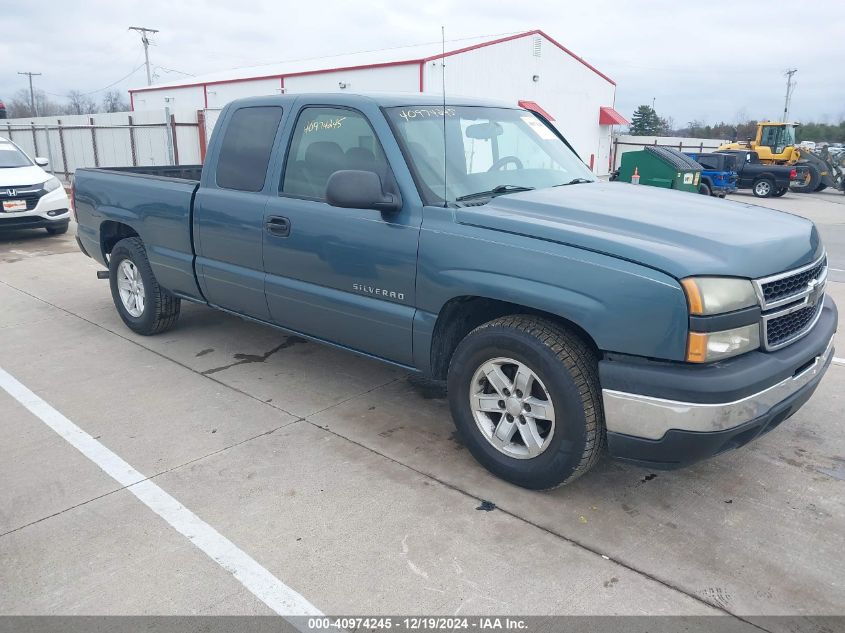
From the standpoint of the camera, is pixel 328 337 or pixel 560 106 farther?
pixel 560 106

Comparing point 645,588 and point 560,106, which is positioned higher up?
point 560,106

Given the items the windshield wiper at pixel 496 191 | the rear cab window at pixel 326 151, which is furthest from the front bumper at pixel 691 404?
the rear cab window at pixel 326 151

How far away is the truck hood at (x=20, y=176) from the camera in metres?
10.2

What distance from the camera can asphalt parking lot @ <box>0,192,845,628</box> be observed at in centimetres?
267

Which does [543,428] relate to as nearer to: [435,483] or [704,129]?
[435,483]

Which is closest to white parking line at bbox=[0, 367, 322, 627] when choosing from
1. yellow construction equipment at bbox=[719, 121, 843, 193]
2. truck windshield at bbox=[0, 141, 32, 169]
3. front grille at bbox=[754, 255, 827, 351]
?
front grille at bbox=[754, 255, 827, 351]

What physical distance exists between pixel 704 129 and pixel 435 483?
81.1 m

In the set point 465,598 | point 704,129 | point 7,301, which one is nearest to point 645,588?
point 465,598

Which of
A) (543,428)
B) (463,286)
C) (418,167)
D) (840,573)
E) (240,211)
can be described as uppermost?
(418,167)

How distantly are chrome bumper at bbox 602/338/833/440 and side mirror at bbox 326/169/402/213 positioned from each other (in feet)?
5.01

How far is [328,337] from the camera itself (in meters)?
4.24

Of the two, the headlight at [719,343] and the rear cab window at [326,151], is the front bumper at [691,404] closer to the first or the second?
the headlight at [719,343]

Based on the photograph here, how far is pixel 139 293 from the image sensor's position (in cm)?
584

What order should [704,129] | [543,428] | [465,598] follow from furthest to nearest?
[704,129]
[543,428]
[465,598]
